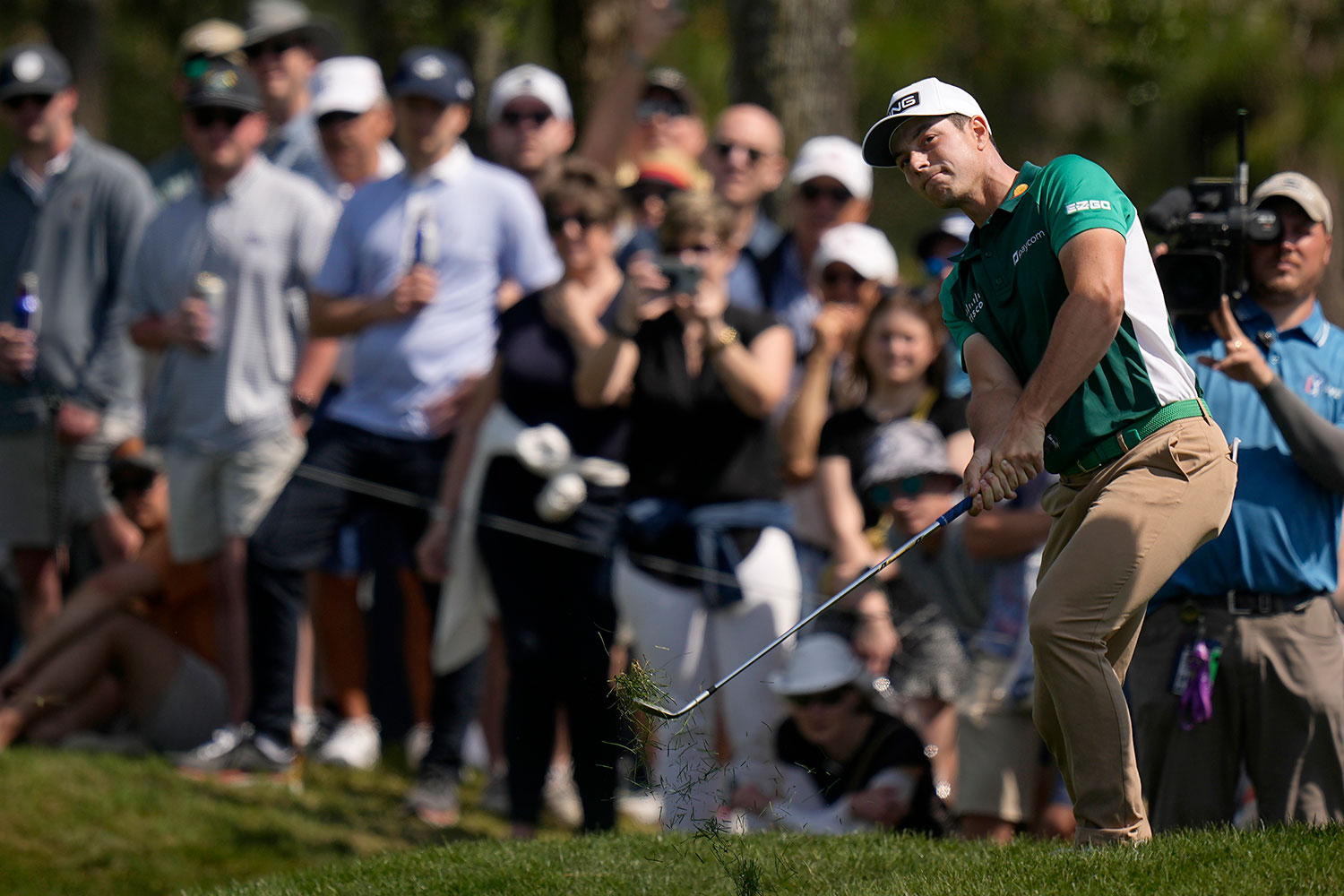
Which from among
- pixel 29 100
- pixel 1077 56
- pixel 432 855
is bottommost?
pixel 432 855

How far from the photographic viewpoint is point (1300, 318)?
240 inches

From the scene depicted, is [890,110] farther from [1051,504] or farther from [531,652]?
[531,652]

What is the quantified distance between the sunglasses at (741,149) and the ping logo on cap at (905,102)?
3.90m

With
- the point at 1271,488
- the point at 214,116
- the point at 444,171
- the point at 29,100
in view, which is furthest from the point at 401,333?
the point at 1271,488

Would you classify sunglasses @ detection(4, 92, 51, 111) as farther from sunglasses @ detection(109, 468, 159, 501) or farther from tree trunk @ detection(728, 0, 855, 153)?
tree trunk @ detection(728, 0, 855, 153)

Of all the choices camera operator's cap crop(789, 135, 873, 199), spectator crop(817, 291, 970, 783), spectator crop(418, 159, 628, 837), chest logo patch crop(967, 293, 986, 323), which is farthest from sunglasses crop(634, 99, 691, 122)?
chest logo patch crop(967, 293, 986, 323)

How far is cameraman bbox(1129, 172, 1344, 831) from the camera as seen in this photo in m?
5.80

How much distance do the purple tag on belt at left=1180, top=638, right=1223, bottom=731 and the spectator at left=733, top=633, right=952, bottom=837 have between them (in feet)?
4.11

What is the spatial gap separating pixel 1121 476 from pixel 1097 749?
765 mm

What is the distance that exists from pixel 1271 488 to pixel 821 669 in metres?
2.14

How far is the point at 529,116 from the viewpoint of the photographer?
9570mm

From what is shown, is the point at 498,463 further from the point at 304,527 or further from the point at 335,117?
the point at 335,117

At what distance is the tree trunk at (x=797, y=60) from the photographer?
10586 millimetres

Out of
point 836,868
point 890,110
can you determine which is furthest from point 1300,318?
point 836,868
